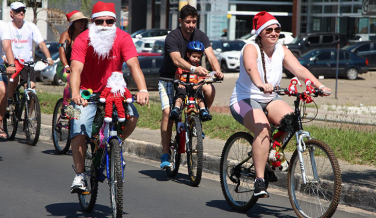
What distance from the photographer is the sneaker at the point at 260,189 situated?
17.3ft

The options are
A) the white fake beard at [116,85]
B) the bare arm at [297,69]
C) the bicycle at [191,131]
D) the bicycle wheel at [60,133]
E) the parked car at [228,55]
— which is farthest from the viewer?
the parked car at [228,55]

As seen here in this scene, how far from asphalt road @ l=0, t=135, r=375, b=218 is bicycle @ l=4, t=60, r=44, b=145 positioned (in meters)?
Answer: 1.07

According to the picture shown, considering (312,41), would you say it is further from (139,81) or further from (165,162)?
(139,81)

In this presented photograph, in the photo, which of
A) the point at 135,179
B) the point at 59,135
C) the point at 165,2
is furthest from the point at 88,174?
the point at 165,2

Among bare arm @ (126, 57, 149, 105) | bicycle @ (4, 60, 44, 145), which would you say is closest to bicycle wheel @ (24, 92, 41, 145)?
bicycle @ (4, 60, 44, 145)

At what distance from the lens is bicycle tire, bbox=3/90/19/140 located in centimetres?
965

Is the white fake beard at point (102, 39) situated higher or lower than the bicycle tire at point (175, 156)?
higher

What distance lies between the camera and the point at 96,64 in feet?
17.5

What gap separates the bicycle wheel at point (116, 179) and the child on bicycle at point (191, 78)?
2.13 metres

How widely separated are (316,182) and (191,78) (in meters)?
2.49

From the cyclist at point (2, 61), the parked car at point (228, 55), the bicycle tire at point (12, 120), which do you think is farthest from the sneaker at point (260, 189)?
the parked car at point (228, 55)

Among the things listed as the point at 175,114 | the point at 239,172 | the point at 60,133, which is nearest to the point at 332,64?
the point at 60,133

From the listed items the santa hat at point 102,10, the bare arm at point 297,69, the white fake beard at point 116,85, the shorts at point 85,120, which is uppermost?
the santa hat at point 102,10

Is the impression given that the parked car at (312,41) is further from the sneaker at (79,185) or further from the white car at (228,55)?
the sneaker at (79,185)
